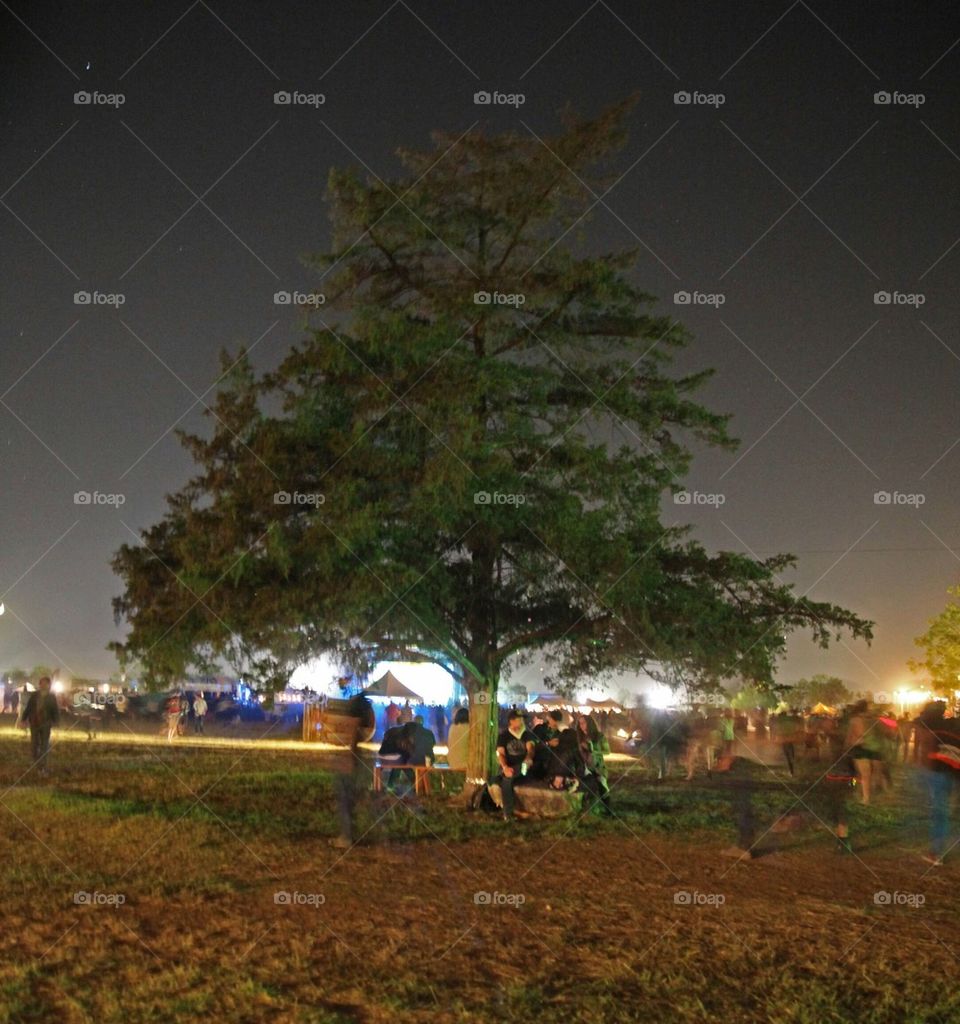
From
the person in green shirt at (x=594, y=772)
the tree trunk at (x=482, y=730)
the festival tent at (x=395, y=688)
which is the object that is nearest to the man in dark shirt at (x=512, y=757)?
the tree trunk at (x=482, y=730)

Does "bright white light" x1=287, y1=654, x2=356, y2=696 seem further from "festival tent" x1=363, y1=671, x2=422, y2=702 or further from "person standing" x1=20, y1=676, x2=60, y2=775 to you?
"festival tent" x1=363, y1=671, x2=422, y2=702

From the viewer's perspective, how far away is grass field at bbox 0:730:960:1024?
6074 millimetres

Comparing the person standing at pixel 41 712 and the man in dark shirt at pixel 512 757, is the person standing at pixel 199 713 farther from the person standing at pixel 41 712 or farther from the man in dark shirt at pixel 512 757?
the man in dark shirt at pixel 512 757

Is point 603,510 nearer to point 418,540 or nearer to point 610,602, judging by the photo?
point 610,602

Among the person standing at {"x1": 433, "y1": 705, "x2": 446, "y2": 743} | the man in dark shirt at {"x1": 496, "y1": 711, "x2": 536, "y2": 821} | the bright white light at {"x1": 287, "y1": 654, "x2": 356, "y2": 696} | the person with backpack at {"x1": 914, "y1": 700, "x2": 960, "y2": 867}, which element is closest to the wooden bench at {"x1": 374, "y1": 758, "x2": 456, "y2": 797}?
the man in dark shirt at {"x1": 496, "y1": 711, "x2": 536, "y2": 821}

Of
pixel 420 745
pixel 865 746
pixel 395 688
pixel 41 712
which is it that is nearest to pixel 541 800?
pixel 420 745

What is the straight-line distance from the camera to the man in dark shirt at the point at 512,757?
1416 centimetres

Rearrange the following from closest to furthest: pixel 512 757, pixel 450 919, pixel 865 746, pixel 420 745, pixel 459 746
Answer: pixel 450 919, pixel 865 746, pixel 512 757, pixel 420 745, pixel 459 746

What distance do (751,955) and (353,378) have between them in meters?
8.72

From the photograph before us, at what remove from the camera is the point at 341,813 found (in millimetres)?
11281

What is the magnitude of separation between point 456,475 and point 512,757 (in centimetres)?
410

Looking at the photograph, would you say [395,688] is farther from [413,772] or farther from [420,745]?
[420,745]

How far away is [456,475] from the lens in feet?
42.3

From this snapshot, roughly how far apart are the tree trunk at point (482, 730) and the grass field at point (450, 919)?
3.04ft
